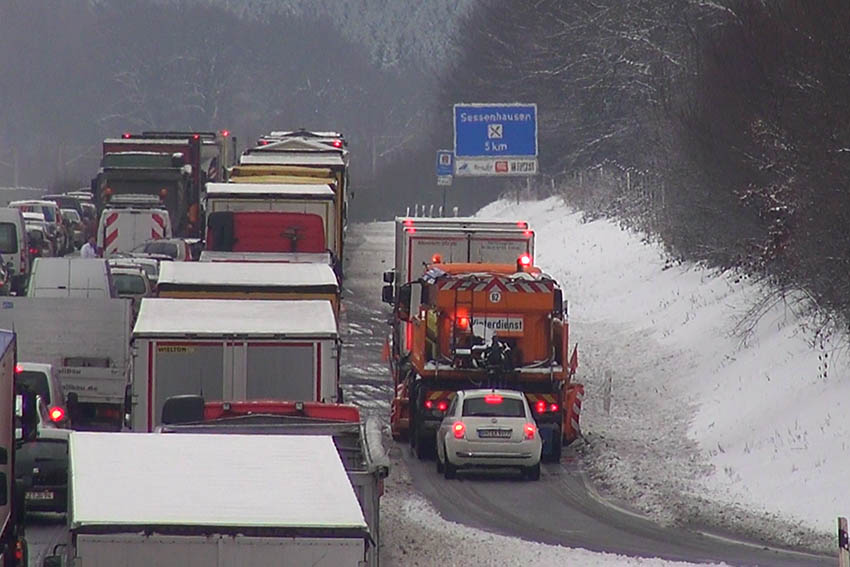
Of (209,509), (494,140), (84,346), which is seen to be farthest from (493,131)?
(209,509)

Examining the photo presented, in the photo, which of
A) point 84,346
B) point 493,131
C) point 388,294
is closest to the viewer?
point 84,346

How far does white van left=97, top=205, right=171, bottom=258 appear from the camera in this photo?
44.3 m

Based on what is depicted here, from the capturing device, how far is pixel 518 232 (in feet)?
102

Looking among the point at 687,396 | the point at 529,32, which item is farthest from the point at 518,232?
the point at 529,32

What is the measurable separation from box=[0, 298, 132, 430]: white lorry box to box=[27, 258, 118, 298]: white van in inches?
192

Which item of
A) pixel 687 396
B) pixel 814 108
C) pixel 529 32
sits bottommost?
pixel 687 396

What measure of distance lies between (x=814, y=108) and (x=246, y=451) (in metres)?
15.4

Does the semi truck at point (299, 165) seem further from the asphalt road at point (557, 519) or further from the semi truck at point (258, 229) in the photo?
the asphalt road at point (557, 519)

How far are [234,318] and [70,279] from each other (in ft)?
32.7

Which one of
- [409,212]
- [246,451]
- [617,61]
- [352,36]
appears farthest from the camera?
[352,36]

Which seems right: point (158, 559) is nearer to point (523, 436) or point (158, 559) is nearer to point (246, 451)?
point (246, 451)

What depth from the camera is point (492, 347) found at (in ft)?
84.9

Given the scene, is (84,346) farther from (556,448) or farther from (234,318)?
(556,448)

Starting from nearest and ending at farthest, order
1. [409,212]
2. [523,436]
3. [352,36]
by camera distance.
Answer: [523,436]
[409,212]
[352,36]
